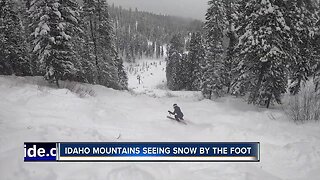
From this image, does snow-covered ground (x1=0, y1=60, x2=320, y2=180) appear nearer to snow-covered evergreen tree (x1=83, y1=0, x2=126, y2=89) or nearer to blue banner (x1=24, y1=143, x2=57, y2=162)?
blue banner (x1=24, y1=143, x2=57, y2=162)

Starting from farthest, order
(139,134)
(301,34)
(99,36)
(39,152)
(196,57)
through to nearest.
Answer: (196,57) < (99,36) < (301,34) < (139,134) < (39,152)

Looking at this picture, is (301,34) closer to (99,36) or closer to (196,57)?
(99,36)

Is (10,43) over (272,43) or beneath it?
beneath

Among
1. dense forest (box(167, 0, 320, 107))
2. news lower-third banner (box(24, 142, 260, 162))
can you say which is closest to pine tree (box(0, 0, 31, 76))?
news lower-third banner (box(24, 142, 260, 162))

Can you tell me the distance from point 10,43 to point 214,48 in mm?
25754

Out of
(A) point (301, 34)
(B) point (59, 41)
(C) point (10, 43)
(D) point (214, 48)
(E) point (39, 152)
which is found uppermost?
(A) point (301, 34)

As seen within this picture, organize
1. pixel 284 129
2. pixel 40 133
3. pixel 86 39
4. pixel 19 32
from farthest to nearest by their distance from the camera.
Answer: pixel 86 39
pixel 19 32
pixel 284 129
pixel 40 133

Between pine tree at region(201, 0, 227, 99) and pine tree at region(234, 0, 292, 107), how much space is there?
10.7m

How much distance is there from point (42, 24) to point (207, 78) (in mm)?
22619

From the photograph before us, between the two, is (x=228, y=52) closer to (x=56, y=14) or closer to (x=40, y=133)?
(x=56, y=14)

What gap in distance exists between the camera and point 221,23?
1188 inches

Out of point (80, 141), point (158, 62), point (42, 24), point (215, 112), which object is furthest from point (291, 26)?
point (158, 62)

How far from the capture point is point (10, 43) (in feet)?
90.1

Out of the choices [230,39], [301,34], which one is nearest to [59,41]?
Result: [230,39]
